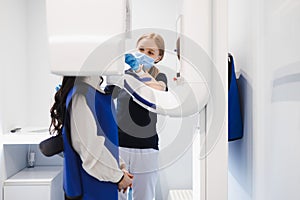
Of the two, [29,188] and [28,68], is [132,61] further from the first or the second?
[28,68]

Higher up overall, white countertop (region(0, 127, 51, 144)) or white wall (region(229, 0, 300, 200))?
white wall (region(229, 0, 300, 200))

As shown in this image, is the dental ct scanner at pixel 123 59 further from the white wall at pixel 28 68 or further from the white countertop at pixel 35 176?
the white wall at pixel 28 68

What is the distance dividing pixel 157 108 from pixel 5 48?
179 cm

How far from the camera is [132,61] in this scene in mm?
610

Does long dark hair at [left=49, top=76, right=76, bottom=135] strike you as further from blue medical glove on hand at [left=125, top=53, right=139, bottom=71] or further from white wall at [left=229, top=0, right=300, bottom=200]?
white wall at [left=229, top=0, right=300, bottom=200]

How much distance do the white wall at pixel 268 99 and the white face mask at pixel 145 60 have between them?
31 centimetres

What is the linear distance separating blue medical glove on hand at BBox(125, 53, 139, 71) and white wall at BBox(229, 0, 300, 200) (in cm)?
33

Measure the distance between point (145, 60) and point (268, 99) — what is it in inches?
14.4

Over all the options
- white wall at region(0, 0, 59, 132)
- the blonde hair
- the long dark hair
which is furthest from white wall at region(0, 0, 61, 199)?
the blonde hair

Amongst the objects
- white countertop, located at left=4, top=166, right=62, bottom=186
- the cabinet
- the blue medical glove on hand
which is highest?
the blue medical glove on hand

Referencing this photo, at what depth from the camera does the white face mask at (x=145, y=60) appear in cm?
64

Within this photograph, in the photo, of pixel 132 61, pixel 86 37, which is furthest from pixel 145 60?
pixel 86 37

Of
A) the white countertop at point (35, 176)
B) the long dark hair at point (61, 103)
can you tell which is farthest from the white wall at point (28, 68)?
the long dark hair at point (61, 103)

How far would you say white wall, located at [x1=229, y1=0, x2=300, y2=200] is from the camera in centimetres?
67
